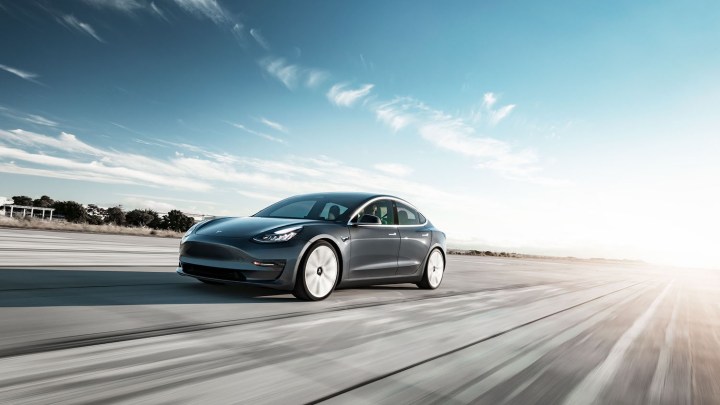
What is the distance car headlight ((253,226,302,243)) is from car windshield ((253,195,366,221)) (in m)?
0.92

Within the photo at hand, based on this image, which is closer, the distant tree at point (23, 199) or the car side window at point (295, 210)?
the car side window at point (295, 210)

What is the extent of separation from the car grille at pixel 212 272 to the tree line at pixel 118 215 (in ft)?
100

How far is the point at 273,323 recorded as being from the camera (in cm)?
506

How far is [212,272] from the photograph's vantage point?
664cm

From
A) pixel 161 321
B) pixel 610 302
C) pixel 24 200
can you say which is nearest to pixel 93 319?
pixel 161 321

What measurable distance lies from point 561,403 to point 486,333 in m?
2.12

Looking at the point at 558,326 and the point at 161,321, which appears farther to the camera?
the point at 558,326

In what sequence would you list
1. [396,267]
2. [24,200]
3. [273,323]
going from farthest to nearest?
[24,200] < [396,267] < [273,323]

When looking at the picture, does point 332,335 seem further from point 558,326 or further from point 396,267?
point 396,267

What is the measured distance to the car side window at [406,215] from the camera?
883 cm

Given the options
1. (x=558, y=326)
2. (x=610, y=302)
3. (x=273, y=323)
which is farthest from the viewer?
(x=610, y=302)

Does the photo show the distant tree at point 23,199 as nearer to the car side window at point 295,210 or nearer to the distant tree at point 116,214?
the distant tree at point 116,214

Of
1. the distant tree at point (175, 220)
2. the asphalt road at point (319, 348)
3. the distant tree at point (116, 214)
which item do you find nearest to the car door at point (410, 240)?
the asphalt road at point (319, 348)

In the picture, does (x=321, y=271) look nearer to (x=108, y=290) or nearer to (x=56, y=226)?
(x=108, y=290)
